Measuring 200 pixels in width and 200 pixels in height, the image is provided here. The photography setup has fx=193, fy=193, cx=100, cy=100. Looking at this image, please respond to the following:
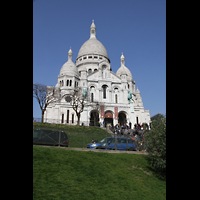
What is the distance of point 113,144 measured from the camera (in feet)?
45.8

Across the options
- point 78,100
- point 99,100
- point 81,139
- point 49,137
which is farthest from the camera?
point 99,100

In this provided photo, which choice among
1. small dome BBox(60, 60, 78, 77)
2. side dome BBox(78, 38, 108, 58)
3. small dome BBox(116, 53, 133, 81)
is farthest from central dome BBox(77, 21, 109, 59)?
small dome BBox(60, 60, 78, 77)

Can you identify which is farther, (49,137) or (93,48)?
(93,48)

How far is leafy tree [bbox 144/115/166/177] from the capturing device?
35.6ft

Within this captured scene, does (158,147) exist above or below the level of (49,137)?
below

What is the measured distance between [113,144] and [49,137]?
4554 mm

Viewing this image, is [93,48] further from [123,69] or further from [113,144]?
[113,144]

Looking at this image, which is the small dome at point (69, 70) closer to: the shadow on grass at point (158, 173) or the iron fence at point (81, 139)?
the iron fence at point (81, 139)

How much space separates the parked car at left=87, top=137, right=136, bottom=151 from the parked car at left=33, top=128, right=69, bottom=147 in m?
1.91

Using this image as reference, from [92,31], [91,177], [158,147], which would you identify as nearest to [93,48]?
[92,31]

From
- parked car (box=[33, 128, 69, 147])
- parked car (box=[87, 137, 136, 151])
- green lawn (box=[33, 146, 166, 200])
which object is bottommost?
green lawn (box=[33, 146, 166, 200])

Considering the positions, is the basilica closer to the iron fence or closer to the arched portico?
the arched portico
